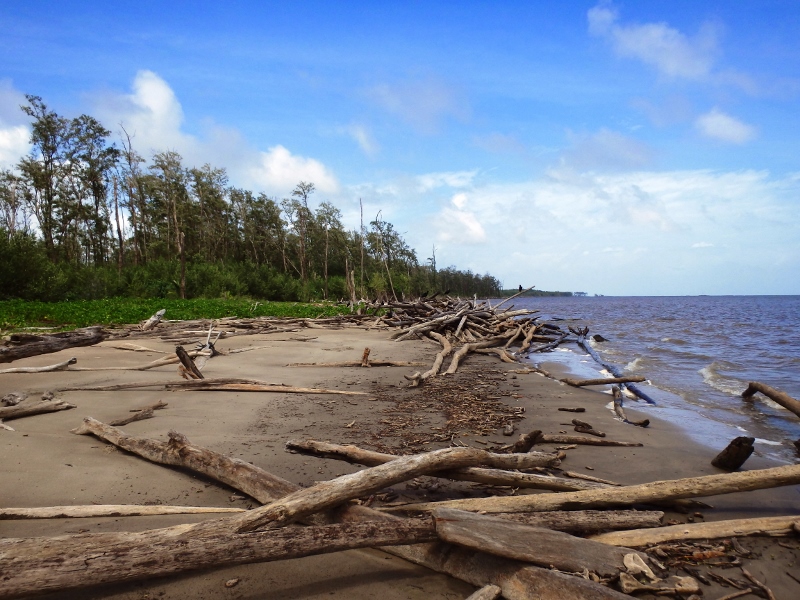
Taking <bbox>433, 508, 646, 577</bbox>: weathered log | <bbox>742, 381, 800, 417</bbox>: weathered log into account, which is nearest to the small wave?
<bbox>742, 381, 800, 417</bbox>: weathered log

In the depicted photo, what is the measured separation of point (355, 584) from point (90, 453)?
2980mm

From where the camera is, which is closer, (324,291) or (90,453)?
(90,453)

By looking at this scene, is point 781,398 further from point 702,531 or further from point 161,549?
point 161,549

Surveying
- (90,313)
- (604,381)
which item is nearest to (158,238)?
(90,313)

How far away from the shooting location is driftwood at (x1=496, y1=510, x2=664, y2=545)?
8.72 feet

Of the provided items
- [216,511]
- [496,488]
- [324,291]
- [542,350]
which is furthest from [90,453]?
[324,291]

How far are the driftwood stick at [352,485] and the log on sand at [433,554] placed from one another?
15 centimetres

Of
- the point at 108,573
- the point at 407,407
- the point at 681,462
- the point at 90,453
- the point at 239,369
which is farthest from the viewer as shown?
the point at 239,369

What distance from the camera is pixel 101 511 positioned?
2.95m

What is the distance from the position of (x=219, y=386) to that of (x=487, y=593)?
5739mm

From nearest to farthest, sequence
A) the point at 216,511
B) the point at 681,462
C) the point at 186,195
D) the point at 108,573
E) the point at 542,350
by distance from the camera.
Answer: the point at 108,573, the point at 216,511, the point at 681,462, the point at 542,350, the point at 186,195

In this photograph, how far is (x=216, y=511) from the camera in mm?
2965

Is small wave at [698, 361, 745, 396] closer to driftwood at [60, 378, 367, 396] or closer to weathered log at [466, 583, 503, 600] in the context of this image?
driftwood at [60, 378, 367, 396]

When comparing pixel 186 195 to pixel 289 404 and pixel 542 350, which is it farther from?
pixel 289 404
